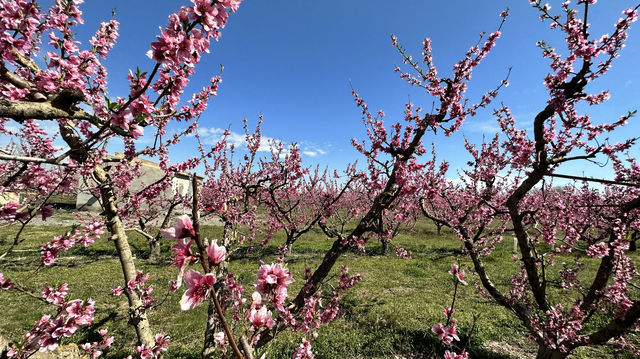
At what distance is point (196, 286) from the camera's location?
959 millimetres

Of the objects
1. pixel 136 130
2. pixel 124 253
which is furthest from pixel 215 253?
pixel 124 253

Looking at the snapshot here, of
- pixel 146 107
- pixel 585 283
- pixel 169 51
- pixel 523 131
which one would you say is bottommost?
pixel 585 283

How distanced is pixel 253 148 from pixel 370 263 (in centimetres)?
714

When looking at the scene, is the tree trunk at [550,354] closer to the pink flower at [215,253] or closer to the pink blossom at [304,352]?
the pink blossom at [304,352]

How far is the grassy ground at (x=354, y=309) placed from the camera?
5.18 metres

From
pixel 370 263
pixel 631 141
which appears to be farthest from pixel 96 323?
pixel 631 141

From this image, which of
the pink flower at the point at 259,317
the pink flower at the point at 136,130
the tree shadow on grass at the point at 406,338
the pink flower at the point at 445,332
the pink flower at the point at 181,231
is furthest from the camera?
the tree shadow on grass at the point at 406,338

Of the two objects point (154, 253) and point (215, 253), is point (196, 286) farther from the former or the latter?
point (154, 253)

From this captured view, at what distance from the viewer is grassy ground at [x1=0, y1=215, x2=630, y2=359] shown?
5180mm

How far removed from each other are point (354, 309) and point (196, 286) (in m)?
6.77

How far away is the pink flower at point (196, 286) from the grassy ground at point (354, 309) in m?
2.21

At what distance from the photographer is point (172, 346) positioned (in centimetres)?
507

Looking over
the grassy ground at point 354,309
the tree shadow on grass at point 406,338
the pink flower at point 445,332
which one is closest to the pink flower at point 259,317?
the pink flower at point 445,332

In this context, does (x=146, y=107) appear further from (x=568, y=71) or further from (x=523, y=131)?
(x=523, y=131)
